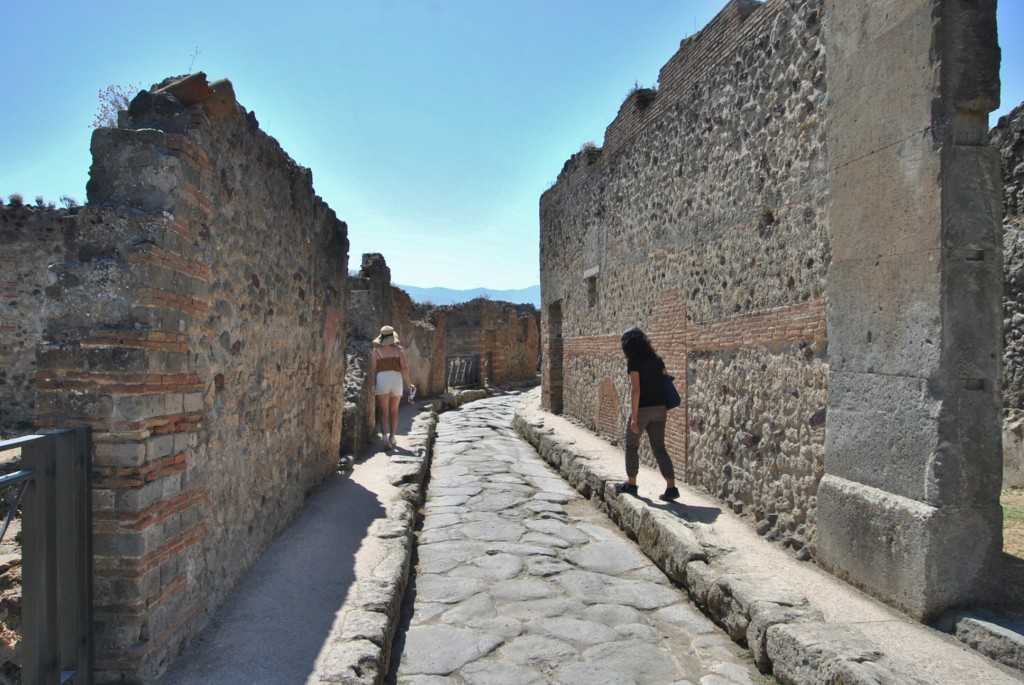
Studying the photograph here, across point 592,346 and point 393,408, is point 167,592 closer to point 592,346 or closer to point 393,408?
point 393,408

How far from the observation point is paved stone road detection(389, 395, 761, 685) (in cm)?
340

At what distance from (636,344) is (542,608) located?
2.79 m

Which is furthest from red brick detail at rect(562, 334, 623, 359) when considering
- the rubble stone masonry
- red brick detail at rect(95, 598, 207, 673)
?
red brick detail at rect(95, 598, 207, 673)

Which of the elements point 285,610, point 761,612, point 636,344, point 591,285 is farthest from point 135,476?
point 591,285

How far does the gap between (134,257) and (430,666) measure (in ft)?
7.88

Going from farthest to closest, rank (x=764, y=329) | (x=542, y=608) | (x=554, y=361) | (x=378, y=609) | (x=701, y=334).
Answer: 1. (x=554, y=361)
2. (x=701, y=334)
3. (x=764, y=329)
4. (x=542, y=608)
5. (x=378, y=609)

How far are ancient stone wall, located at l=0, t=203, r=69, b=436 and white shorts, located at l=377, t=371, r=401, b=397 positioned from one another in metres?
6.32

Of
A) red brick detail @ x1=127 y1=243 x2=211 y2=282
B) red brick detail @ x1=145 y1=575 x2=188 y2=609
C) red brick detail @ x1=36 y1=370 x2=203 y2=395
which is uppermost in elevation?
red brick detail @ x1=127 y1=243 x2=211 y2=282

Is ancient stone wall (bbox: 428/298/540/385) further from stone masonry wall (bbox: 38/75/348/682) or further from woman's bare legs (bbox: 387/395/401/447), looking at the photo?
stone masonry wall (bbox: 38/75/348/682)

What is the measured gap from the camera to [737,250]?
19.1 feet

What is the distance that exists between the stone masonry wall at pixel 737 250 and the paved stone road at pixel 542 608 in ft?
4.09

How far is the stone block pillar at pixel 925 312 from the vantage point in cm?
356

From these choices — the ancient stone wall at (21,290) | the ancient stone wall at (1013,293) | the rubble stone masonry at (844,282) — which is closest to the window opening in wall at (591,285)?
the rubble stone masonry at (844,282)

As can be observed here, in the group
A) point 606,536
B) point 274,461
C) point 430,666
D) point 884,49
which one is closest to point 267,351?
point 274,461
